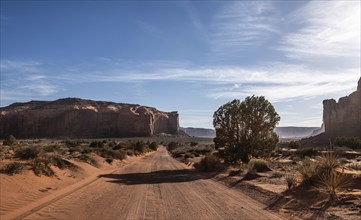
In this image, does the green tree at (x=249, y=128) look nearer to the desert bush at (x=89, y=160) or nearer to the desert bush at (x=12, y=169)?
the desert bush at (x=89, y=160)

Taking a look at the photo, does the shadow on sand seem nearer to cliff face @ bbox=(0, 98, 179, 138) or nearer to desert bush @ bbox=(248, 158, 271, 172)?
desert bush @ bbox=(248, 158, 271, 172)

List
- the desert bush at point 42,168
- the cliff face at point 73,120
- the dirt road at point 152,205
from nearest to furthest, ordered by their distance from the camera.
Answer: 1. the dirt road at point 152,205
2. the desert bush at point 42,168
3. the cliff face at point 73,120

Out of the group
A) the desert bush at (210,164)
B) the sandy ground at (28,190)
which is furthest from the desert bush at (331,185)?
the desert bush at (210,164)

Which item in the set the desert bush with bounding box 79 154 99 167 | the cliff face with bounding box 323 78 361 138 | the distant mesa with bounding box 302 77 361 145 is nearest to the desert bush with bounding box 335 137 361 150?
the distant mesa with bounding box 302 77 361 145

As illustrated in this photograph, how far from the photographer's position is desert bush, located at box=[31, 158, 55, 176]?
19844mm

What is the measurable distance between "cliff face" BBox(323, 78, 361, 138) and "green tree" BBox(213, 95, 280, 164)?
65.2 meters

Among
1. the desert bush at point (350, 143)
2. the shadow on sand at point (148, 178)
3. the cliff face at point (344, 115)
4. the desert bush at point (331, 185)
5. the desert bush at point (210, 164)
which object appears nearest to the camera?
the desert bush at point (331, 185)

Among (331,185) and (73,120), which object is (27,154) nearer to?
(331,185)

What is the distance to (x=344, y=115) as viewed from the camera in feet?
355

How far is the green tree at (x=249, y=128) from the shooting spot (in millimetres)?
33906

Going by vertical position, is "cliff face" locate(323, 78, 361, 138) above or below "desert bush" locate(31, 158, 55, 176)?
above

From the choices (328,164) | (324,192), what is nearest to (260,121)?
(328,164)

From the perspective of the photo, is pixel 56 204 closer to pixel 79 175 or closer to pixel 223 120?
pixel 79 175

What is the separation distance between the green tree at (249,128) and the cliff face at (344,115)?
65240 mm
